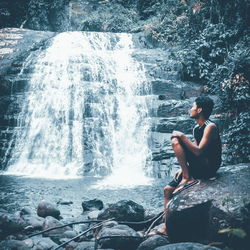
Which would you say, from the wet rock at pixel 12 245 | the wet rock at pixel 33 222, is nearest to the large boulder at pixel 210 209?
the wet rock at pixel 12 245

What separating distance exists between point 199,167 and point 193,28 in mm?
13000

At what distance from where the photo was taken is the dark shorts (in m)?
3.79

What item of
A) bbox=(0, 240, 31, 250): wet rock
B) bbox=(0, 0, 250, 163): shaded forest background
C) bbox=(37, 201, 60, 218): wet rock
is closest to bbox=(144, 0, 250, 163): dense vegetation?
bbox=(0, 0, 250, 163): shaded forest background

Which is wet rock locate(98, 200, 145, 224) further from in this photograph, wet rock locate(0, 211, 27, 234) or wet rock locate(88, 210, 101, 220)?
wet rock locate(0, 211, 27, 234)

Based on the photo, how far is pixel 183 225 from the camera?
138 inches

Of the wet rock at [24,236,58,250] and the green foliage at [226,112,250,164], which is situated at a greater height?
the green foliage at [226,112,250,164]

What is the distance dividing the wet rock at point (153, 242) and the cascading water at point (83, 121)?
16.1 feet

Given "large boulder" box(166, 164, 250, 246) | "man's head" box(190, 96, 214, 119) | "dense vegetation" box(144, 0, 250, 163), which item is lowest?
"large boulder" box(166, 164, 250, 246)

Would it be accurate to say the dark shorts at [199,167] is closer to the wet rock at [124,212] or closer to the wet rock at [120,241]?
the wet rock at [120,241]

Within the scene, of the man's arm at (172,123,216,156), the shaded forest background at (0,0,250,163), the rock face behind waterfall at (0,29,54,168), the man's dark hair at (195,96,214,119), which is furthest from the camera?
the rock face behind waterfall at (0,29,54,168)

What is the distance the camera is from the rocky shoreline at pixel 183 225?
3.21 metres

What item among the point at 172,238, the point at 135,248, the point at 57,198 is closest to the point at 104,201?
the point at 57,198

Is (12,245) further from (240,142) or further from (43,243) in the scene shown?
(240,142)

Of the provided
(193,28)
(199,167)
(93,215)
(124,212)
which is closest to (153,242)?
(199,167)
